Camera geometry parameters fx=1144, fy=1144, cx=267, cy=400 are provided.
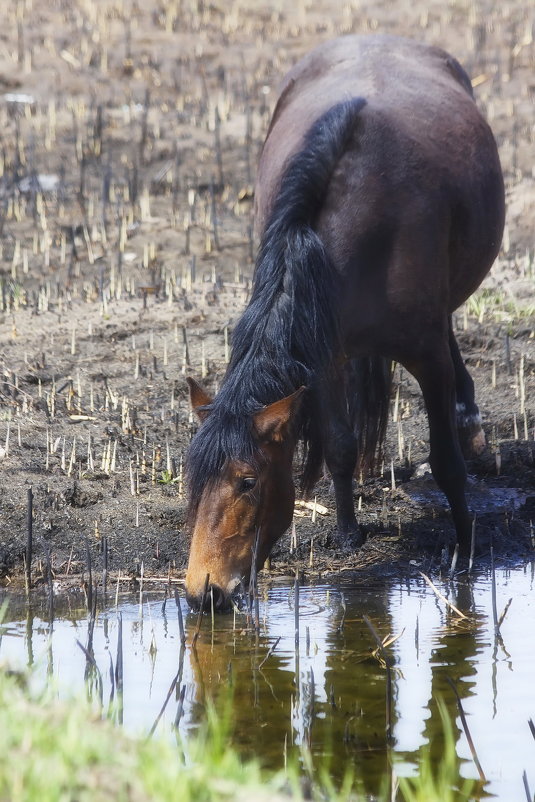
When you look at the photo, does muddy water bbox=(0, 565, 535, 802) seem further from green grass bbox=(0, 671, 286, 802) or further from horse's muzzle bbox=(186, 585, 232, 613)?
green grass bbox=(0, 671, 286, 802)

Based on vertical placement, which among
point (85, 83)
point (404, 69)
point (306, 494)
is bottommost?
point (306, 494)

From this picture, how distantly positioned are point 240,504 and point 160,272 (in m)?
6.06

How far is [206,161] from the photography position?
1343 centimetres

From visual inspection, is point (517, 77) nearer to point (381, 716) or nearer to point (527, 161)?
point (527, 161)

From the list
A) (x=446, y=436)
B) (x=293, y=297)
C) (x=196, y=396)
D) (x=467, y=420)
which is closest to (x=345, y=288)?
(x=293, y=297)

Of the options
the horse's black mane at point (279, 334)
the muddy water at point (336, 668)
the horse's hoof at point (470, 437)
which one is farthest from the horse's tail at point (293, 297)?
the horse's hoof at point (470, 437)

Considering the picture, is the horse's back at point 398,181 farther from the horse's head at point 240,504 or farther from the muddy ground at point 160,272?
the muddy ground at point 160,272

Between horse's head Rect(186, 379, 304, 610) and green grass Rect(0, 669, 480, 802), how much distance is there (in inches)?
53.1

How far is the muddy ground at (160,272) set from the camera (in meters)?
6.07

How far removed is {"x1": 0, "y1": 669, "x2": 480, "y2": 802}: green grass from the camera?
2.34 m

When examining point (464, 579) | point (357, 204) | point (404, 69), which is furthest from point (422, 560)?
point (404, 69)

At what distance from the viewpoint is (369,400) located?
6301 millimetres

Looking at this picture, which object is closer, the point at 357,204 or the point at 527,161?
the point at 357,204

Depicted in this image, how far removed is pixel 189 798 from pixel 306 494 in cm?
309
